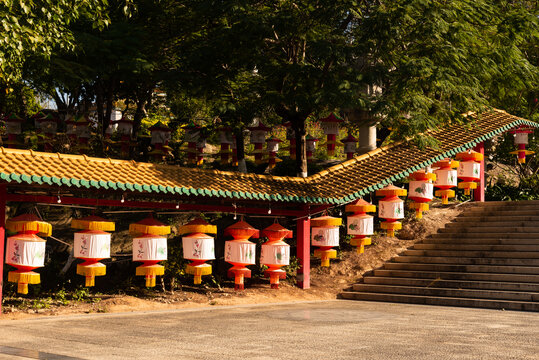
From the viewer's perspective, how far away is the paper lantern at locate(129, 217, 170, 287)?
13148mm

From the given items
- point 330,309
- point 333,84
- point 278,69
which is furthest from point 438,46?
point 330,309

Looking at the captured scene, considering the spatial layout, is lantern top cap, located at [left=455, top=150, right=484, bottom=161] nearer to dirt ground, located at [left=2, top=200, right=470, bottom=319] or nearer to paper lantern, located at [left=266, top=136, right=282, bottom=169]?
dirt ground, located at [left=2, top=200, right=470, bottom=319]

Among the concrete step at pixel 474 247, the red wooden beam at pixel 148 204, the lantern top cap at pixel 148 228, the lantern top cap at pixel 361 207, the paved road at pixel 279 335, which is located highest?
the lantern top cap at pixel 361 207

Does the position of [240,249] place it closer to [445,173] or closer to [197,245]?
[197,245]

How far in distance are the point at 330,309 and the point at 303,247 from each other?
9.33 feet

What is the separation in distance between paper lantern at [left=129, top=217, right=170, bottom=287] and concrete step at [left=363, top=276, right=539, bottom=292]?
20.4 feet

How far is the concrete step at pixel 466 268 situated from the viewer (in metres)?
15.5

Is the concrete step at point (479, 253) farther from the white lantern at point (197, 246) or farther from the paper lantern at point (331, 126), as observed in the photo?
the white lantern at point (197, 246)

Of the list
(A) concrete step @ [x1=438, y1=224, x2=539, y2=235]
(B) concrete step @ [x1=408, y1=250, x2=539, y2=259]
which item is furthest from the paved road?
(A) concrete step @ [x1=438, y1=224, x2=539, y2=235]

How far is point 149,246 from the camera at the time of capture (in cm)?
1315

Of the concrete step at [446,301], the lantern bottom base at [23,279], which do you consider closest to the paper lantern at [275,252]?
the concrete step at [446,301]

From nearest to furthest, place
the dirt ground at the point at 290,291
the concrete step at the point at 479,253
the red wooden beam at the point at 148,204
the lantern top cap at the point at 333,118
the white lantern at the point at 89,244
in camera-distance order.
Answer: the red wooden beam at the point at 148,204 → the white lantern at the point at 89,244 → the dirt ground at the point at 290,291 → the concrete step at the point at 479,253 → the lantern top cap at the point at 333,118

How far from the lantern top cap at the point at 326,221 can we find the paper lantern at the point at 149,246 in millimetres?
4209

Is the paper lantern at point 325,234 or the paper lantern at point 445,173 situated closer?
the paper lantern at point 325,234
